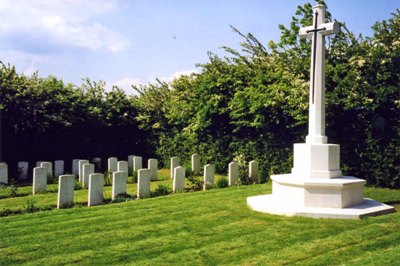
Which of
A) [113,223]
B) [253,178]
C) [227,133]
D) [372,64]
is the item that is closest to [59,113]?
[227,133]

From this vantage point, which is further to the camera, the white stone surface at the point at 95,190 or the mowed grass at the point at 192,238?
the white stone surface at the point at 95,190

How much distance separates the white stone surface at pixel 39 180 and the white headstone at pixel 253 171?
273 inches

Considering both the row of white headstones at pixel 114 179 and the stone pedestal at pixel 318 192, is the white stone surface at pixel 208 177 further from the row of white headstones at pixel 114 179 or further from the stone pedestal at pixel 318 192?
the stone pedestal at pixel 318 192

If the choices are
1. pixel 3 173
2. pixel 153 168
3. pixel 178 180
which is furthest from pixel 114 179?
pixel 3 173

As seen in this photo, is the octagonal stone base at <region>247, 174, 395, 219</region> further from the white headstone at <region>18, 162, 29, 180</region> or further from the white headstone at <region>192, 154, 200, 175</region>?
the white headstone at <region>18, 162, 29, 180</region>

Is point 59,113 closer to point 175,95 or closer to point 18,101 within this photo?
point 18,101

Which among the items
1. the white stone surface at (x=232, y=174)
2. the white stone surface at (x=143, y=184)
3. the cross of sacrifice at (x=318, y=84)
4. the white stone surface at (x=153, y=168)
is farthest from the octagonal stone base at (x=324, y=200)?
the white stone surface at (x=153, y=168)

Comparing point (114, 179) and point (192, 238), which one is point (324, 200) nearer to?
point (192, 238)

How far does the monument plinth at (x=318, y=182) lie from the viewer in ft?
28.7

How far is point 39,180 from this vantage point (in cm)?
1301

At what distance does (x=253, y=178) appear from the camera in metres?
14.9

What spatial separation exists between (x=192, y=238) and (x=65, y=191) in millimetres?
4931

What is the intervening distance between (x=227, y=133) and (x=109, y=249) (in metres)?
11.4

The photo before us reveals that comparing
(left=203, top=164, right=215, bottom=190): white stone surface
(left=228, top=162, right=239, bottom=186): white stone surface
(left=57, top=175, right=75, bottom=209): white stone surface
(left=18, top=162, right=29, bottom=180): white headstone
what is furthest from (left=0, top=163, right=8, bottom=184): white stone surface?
(left=228, top=162, right=239, bottom=186): white stone surface
